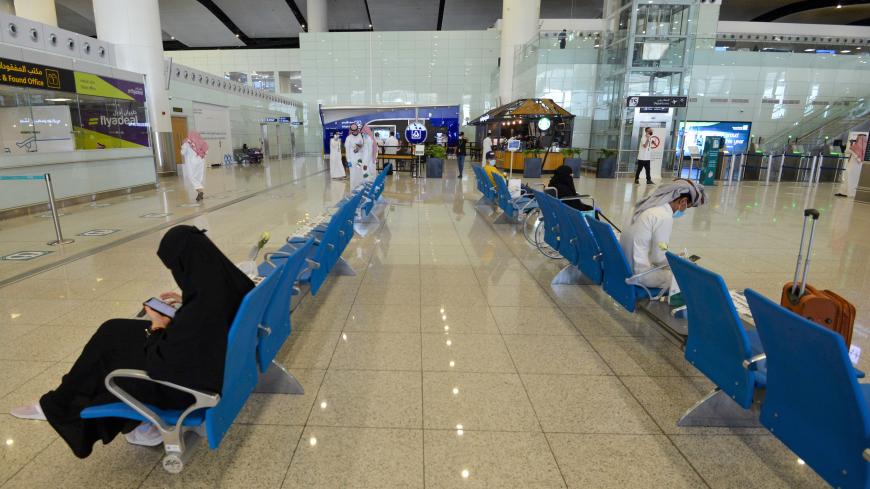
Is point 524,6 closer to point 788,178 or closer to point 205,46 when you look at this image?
point 788,178

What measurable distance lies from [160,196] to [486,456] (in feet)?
40.7

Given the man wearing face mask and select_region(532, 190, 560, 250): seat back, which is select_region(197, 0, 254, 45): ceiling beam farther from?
the man wearing face mask

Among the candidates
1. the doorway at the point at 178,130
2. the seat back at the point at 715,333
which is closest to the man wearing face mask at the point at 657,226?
the seat back at the point at 715,333

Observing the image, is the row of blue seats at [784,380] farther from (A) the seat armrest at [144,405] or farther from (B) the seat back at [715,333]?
(A) the seat armrest at [144,405]

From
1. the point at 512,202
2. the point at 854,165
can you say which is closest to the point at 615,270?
the point at 512,202

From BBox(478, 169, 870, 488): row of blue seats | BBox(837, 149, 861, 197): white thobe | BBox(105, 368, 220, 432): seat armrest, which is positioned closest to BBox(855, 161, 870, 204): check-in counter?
BBox(837, 149, 861, 197): white thobe

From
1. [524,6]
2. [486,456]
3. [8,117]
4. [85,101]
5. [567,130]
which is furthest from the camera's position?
[524,6]

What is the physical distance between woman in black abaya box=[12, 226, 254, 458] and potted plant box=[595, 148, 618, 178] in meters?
17.4

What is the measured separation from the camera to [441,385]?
2.92 meters

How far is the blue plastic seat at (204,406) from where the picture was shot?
5.99 feet

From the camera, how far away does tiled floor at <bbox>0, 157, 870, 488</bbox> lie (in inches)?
85.1

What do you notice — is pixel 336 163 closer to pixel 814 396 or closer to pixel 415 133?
pixel 415 133

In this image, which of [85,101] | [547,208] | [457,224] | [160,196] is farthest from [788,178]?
[85,101]

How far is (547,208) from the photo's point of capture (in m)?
5.32
